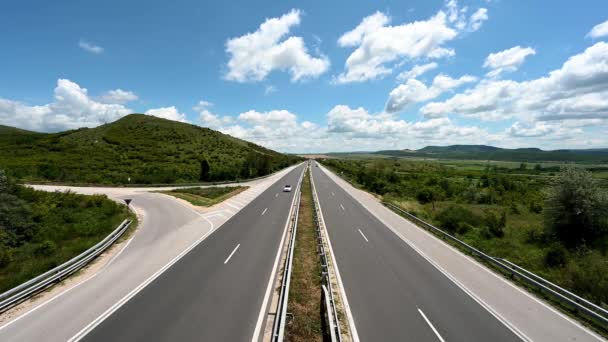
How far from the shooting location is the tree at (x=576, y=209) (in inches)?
670

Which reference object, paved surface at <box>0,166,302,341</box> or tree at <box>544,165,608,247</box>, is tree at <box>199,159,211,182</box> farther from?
tree at <box>544,165,608,247</box>

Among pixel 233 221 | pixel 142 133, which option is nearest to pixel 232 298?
pixel 233 221

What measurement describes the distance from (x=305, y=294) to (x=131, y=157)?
71.9 metres

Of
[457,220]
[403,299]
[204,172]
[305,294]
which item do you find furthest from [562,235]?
[204,172]

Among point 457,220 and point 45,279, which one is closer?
point 45,279

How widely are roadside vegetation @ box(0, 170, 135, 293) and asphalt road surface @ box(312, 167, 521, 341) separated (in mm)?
13728

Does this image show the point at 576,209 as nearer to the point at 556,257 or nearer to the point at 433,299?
the point at 556,257

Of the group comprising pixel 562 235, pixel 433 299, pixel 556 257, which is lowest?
pixel 562 235

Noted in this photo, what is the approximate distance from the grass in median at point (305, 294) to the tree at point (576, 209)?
18381 millimetres

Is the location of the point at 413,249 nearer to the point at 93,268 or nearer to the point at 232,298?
the point at 232,298

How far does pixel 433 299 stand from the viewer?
9.20 meters

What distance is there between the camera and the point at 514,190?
4869 cm

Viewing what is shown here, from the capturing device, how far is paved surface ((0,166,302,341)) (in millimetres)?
7262

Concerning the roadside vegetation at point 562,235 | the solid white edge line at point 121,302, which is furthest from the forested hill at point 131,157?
the roadside vegetation at point 562,235
